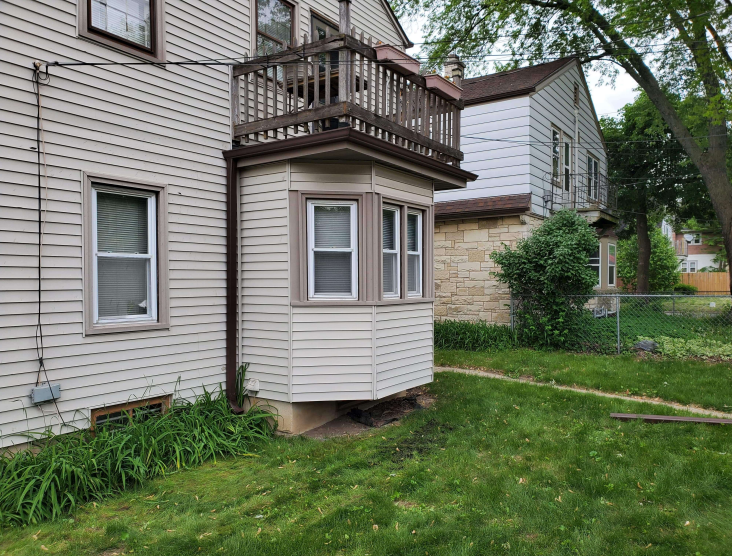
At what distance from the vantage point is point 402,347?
21.8ft

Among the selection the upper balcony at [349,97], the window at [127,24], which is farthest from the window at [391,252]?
the window at [127,24]

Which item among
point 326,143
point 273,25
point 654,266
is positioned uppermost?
point 273,25

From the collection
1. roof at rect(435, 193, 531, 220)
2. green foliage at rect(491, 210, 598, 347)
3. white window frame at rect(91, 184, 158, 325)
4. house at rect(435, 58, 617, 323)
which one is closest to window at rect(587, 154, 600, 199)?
house at rect(435, 58, 617, 323)

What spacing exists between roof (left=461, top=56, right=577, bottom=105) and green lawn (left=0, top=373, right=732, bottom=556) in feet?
29.4

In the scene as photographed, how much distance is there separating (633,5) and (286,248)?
11845 millimetres

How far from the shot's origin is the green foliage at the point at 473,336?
37.6 ft

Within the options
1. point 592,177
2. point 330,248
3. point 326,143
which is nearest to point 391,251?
point 330,248

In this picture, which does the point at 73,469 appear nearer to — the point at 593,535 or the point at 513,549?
the point at 513,549

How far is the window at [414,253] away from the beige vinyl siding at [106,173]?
8.31ft

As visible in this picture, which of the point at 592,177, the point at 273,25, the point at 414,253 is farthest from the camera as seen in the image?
the point at 592,177

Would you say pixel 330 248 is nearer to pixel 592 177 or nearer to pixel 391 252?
pixel 391 252

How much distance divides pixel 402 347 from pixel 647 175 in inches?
798

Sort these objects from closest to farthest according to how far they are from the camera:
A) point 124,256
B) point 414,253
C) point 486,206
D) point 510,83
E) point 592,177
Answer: point 124,256 < point 414,253 < point 486,206 < point 510,83 < point 592,177

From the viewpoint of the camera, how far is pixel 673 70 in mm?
15492
